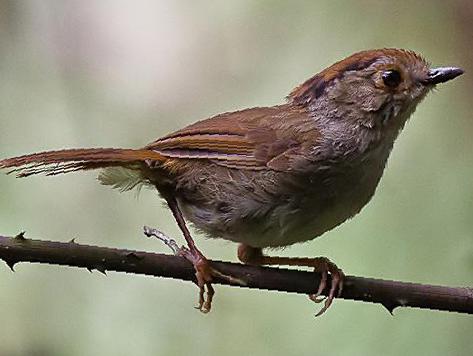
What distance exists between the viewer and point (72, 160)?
274 centimetres

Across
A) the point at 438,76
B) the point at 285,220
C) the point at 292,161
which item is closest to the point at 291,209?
the point at 285,220

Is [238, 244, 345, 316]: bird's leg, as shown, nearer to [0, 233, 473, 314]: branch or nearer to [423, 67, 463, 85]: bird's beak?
[0, 233, 473, 314]: branch

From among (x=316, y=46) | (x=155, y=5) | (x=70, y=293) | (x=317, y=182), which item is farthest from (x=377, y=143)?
(x=155, y=5)

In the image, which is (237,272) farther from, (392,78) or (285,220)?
(392,78)

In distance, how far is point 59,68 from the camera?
15.4 feet

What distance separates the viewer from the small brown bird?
291 cm

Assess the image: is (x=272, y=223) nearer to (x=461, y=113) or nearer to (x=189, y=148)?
(x=189, y=148)

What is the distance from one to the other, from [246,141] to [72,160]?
1.97ft

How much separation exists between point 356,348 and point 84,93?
1.87 metres

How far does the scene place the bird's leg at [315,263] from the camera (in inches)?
112

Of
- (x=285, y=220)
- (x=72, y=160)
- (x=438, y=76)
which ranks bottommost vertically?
(x=285, y=220)

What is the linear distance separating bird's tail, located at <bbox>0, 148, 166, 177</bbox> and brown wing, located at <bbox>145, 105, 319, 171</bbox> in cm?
11

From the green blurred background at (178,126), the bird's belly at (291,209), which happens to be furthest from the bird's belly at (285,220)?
the green blurred background at (178,126)

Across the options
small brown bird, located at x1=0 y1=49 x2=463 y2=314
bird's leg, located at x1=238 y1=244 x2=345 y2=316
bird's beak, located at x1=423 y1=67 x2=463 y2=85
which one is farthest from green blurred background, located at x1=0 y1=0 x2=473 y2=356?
bird's beak, located at x1=423 y1=67 x2=463 y2=85
